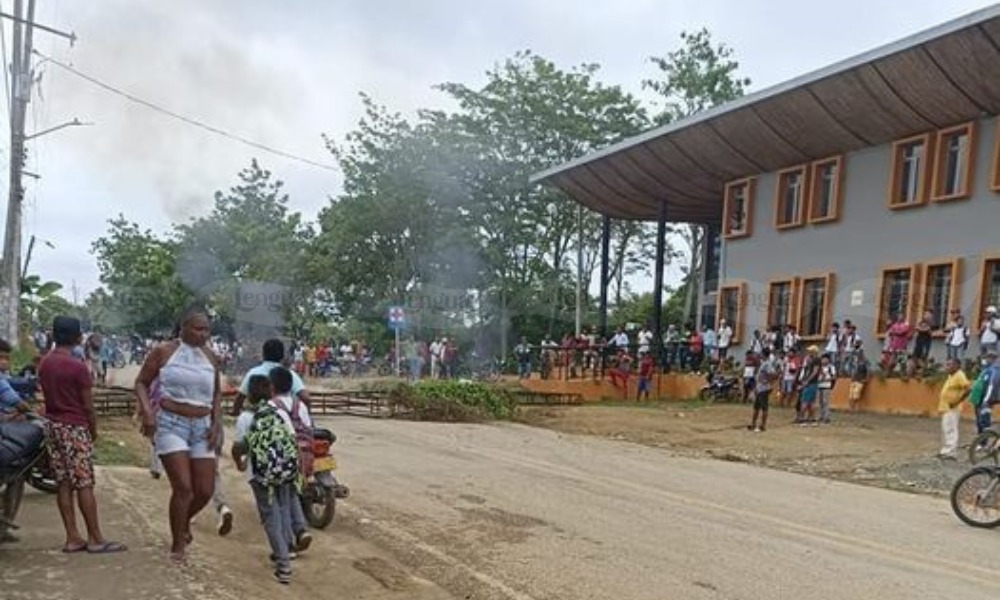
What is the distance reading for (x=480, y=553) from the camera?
7.14 meters

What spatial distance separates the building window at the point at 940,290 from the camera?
20.9m

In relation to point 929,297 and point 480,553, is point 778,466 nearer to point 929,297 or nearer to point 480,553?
point 480,553

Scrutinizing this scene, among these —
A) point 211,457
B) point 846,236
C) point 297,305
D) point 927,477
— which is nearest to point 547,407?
point 846,236

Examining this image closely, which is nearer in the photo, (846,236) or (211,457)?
(211,457)

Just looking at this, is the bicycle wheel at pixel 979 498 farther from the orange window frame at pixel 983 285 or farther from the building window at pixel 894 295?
the building window at pixel 894 295

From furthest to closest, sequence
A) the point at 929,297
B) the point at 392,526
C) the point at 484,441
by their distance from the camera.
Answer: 1. the point at 929,297
2. the point at 484,441
3. the point at 392,526

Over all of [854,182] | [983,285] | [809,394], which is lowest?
[809,394]

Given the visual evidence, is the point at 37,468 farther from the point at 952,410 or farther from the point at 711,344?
the point at 711,344

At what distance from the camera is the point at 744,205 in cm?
2850

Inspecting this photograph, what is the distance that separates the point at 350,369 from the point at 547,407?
55.5ft

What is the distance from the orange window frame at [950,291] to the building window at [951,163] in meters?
1.49

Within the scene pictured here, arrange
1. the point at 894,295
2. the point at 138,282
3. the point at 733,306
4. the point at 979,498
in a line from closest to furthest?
the point at 979,498 → the point at 894,295 → the point at 733,306 → the point at 138,282

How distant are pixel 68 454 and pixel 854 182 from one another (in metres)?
22.4

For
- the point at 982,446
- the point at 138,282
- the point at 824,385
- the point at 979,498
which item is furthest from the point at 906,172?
the point at 138,282
